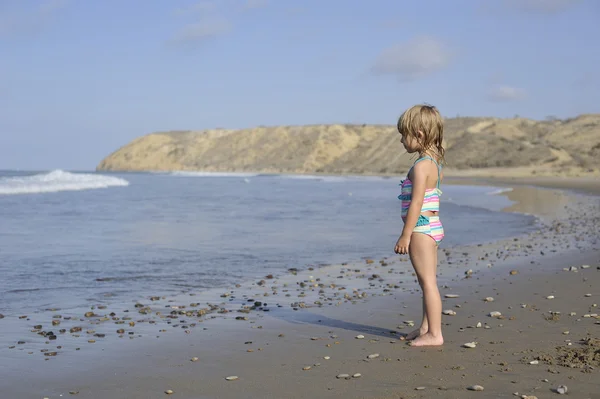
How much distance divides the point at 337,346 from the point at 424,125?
1.80m

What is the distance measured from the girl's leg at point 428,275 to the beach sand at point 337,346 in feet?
0.56

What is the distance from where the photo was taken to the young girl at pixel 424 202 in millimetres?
4996

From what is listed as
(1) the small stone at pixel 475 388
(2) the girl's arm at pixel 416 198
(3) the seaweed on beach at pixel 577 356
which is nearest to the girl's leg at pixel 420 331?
(2) the girl's arm at pixel 416 198

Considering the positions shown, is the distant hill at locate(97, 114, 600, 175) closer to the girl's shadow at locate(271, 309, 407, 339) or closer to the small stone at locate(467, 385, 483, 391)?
the girl's shadow at locate(271, 309, 407, 339)

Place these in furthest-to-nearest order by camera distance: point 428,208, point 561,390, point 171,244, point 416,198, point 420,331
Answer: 1. point 171,244
2. point 420,331
3. point 428,208
4. point 416,198
5. point 561,390

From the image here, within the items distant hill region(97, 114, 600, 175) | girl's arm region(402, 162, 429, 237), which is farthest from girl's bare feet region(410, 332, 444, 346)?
distant hill region(97, 114, 600, 175)

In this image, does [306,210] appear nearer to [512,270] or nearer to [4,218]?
Result: [4,218]

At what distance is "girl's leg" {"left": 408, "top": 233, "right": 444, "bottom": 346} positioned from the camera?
5086mm

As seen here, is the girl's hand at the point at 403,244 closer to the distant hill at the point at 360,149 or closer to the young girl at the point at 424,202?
the young girl at the point at 424,202

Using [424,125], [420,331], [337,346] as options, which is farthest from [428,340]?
[424,125]

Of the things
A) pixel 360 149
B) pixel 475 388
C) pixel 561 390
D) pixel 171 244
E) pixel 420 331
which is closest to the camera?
pixel 561 390

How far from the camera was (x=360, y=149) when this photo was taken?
359 feet

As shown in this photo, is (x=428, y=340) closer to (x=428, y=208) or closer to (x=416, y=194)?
(x=428, y=208)

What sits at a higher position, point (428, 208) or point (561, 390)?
point (428, 208)
